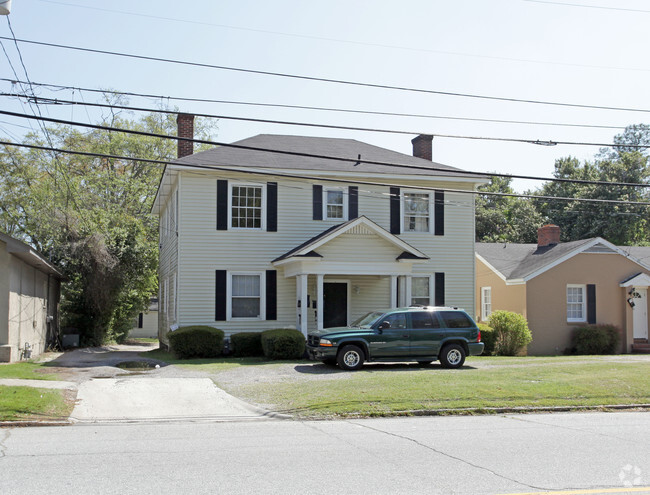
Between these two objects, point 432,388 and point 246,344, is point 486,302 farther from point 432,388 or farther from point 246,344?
point 432,388

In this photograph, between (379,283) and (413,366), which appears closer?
(413,366)

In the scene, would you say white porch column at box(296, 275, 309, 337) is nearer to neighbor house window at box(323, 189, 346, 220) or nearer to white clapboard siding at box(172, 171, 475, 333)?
white clapboard siding at box(172, 171, 475, 333)

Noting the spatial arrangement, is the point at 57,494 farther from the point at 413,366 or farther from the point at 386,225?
the point at 386,225

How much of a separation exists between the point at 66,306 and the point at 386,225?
1611cm

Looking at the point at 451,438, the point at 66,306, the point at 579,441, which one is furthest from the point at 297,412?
the point at 66,306

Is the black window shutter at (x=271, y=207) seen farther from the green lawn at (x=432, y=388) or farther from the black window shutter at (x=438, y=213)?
the green lawn at (x=432, y=388)

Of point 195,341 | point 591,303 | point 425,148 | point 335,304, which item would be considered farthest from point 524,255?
point 195,341

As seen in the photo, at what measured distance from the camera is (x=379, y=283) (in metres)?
24.6

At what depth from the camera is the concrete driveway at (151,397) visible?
11695 millimetres

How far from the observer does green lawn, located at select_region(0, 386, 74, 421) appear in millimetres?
10891

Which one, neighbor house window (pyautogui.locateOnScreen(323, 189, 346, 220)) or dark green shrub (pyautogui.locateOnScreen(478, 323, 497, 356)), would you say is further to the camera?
neighbor house window (pyautogui.locateOnScreen(323, 189, 346, 220))

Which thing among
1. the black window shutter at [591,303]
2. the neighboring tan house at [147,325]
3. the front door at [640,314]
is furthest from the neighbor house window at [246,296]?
the neighboring tan house at [147,325]

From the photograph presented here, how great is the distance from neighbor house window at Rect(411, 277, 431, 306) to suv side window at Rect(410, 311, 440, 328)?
662cm

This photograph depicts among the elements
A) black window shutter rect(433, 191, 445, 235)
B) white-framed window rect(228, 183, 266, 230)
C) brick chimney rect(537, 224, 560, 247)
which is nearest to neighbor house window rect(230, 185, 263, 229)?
white-framed window rect(228, 183, 266, 230)
